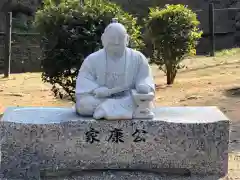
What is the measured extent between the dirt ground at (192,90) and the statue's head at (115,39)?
188 cm

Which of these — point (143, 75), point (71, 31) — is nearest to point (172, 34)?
point (71, 31)

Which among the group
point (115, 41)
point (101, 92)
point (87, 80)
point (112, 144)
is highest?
point (115, 41)

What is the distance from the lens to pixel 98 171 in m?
4.56

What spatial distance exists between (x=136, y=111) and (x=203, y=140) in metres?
0.66

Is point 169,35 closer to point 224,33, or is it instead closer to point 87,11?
point 87,11

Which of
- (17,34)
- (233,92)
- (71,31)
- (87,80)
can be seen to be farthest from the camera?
(17,34)

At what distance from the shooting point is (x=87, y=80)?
4.57 meters

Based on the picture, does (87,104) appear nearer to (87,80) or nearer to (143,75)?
(87,80)

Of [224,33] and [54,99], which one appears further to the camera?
[224,33]

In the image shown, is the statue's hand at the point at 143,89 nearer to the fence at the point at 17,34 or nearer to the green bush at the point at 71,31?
the green bush at the point at 71,31

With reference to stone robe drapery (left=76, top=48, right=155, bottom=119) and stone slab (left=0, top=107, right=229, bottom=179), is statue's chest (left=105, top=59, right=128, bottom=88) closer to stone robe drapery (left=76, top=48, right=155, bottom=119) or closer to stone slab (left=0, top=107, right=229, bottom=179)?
stone robe drapery (left=76, top=48, right=155, bottom=119)

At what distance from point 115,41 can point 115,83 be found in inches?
15.3

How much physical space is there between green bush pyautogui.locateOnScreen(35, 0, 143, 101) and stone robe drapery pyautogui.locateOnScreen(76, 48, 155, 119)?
2.23 metres

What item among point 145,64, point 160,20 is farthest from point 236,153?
point 160,20
